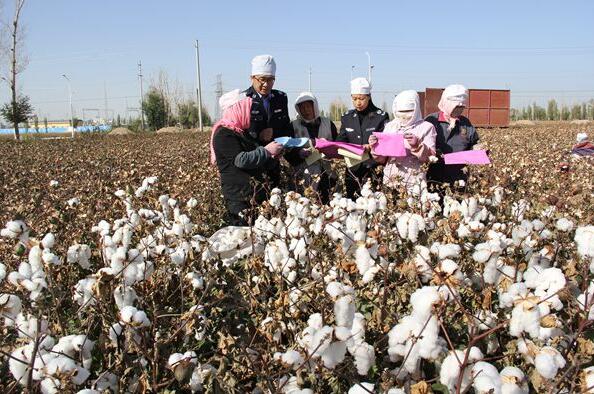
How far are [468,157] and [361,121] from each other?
1004 millimetres

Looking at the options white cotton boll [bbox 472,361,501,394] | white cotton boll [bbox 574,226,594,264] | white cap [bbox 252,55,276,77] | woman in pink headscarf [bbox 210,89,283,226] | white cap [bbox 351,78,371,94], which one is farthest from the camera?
white cap [bbox 351,78,371,94]

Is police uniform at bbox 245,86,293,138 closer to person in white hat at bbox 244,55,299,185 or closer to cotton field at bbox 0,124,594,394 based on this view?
person in white hat at bbox 244,55,299,185

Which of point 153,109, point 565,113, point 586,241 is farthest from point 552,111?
point 586,241

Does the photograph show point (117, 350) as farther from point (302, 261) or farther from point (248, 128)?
point (248, 128)

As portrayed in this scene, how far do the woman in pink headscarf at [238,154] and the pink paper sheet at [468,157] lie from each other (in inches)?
47.6

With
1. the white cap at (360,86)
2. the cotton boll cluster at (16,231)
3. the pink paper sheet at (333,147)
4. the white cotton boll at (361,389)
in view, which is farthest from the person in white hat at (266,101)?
the white cotton boll at (361,389)

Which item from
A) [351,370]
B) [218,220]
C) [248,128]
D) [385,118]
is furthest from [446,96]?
[351,370]

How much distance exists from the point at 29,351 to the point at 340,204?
4.50 ft

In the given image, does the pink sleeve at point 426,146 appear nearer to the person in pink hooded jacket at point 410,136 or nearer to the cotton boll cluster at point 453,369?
the person in pink hooded jacket at point 410,136

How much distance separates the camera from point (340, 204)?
234cm

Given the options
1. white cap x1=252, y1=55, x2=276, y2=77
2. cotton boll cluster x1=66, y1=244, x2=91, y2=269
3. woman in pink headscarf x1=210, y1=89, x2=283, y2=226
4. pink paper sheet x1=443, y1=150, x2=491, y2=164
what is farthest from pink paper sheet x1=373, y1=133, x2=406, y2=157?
cotton boll cluster x1=66, y1=244, x2=91, y2=269

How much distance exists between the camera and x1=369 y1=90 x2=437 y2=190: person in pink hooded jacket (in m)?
3.66

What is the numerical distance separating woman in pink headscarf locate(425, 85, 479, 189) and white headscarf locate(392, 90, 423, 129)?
12.9 inches

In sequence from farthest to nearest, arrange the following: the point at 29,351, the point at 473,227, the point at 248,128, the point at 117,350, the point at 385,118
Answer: the point at 385,118 < the point at 248,128 < the point at 473,227 < the point at 117,350 < the point at 29,351
